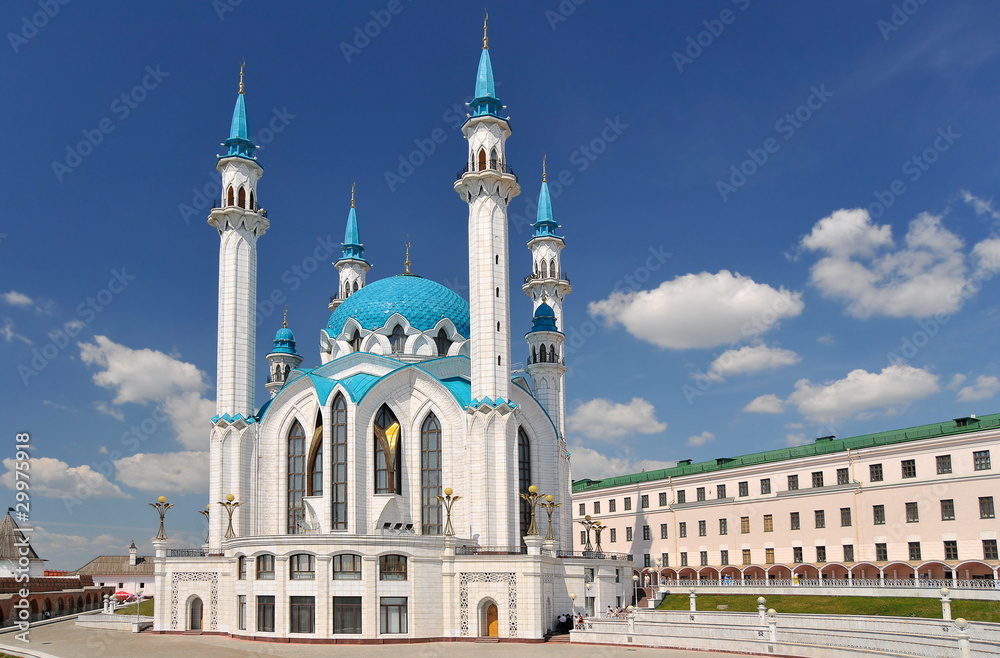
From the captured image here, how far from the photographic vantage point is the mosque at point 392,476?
119 feet

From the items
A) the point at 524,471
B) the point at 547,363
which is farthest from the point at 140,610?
the point at 547,363

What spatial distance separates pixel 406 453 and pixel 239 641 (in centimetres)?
1132

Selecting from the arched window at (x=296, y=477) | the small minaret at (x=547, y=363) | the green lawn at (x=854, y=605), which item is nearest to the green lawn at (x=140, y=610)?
the arched window at (x=296, y=477)

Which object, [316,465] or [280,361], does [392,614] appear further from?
[280,361]

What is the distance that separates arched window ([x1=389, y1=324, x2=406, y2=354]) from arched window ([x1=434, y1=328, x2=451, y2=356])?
6.23 ft

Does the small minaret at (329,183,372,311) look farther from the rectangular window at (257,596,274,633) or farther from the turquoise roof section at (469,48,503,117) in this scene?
the rectangular window at (257,596,274,633)

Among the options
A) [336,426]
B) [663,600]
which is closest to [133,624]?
[336,426]

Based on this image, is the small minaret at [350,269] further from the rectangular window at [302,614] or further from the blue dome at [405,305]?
the rectangular window at [302,614]

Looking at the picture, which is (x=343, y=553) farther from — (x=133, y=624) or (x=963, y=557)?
(x=963, y=557)

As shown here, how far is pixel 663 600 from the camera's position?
48.4m

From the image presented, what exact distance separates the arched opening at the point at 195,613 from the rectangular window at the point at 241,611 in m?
4.56

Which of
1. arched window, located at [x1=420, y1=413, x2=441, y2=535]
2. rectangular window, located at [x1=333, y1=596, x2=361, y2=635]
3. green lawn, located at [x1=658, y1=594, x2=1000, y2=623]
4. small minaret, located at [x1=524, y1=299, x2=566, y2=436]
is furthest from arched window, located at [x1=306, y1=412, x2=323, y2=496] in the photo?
green lawn, located at [x1=658, y1=594, x2=1000, y2=623]

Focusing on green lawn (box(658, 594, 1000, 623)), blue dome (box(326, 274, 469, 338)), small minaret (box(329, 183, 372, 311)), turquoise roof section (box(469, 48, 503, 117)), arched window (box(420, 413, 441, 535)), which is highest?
turquoise roof section (box(469, 48, 503, 117))

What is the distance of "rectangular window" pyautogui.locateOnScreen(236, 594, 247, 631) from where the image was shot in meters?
38.8
